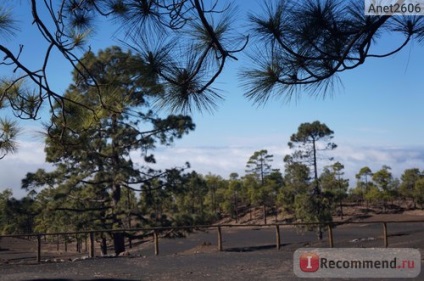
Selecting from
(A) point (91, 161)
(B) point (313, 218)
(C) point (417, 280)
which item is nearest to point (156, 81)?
(C) point (417, 280)

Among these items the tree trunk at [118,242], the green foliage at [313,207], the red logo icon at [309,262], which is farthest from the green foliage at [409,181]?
the red logo icon at [309,262]

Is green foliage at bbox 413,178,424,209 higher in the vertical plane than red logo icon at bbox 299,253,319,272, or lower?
higher

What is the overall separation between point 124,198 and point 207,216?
3.33 metres

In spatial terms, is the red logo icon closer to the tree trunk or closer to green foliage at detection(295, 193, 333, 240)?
the tree trunk

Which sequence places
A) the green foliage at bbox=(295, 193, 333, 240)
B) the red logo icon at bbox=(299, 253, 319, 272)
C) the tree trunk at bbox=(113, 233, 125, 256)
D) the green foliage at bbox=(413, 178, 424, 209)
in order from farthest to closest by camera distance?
the green foliage at bbox=(413, 178, 424, 209) < the green foliage at bbox=(295, 193, 333, 240) < the tree trunk at bbox=(113, 233, 125, 256) < the red logo icon at bbox=(299, 253, 319, 272)

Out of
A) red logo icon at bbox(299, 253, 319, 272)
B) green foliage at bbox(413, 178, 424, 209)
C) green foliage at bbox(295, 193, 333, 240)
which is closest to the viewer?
red logo icon at bbox(299, 253, 319, 272)

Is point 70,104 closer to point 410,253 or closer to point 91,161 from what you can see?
point 410,253

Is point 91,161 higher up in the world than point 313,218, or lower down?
higher up

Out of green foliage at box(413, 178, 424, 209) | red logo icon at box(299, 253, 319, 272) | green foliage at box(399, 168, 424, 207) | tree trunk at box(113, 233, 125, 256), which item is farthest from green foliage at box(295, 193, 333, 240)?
green foliage at box(399, 168, 424, 207)

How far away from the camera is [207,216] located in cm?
1884

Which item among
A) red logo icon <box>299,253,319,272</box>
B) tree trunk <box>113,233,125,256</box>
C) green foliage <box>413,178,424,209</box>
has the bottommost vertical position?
tree trunk <box>113,233,125,256</box>

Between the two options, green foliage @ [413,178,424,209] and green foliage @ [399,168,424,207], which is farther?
green foliage @ [399,168,424,207]

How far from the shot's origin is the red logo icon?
675 cm

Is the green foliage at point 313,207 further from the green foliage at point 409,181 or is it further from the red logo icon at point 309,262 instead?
the green foliage at point 409,181
